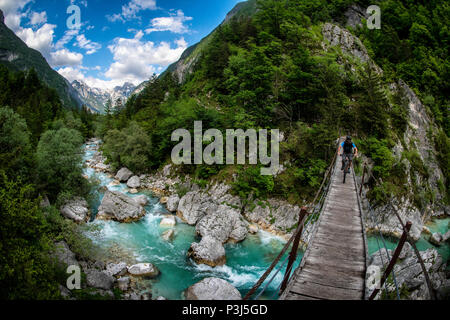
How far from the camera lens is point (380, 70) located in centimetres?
2453

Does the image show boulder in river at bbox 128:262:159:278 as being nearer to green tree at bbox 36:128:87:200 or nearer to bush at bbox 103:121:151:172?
green tree at bbox 36:128:87:200

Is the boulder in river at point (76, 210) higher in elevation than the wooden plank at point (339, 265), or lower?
lower

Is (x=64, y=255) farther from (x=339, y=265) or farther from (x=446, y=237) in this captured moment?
(x=446, y=237)

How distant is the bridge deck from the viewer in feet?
13.1

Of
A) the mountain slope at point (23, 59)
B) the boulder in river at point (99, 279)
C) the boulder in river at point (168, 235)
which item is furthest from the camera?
the mountain slope at point (23, 59)

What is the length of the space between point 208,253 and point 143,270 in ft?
11.6

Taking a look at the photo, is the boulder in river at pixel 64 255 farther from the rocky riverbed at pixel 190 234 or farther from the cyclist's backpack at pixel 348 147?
the cyclist's backpack at pixel 348 147

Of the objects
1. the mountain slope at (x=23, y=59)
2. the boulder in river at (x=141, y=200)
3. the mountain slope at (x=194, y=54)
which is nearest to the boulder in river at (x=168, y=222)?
the boulder in river at (x=141, y=200)

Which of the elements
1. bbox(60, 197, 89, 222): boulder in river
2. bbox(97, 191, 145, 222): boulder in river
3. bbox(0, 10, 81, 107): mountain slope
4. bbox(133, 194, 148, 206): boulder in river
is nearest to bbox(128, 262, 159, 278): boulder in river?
bbox(97, 191, 145, 222): boulder in river

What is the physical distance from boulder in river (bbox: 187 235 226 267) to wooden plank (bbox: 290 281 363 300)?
9.10 meters

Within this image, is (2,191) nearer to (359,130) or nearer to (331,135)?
(331,135)

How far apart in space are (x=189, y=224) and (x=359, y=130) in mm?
16110

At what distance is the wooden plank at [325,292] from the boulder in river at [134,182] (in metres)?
22.3

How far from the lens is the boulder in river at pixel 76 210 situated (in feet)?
50.9
